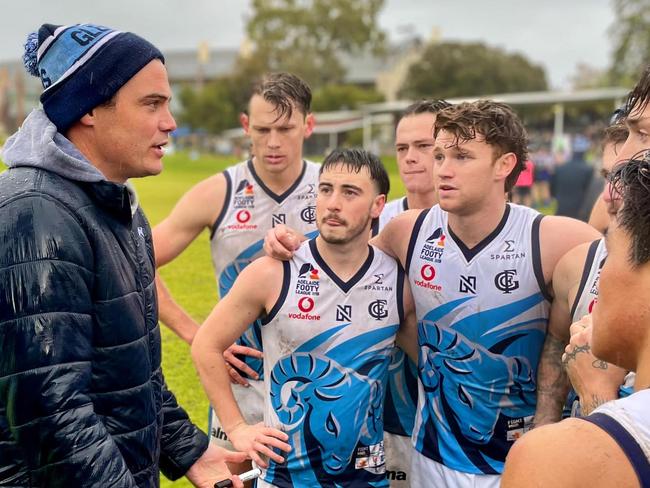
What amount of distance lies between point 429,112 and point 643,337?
3129 mm

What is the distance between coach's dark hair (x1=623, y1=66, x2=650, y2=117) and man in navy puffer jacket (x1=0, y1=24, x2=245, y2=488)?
6.52 ft

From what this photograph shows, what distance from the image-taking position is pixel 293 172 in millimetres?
4793

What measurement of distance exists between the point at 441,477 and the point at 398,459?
1.84 feet

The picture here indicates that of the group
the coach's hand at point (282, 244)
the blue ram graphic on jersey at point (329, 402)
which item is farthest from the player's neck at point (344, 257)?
the blue ram graphic on jersey at point (329, 402)

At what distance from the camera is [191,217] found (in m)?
4.77

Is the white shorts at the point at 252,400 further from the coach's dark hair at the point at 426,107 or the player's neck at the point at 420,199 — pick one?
the coach's dark hair at the point at 426,107

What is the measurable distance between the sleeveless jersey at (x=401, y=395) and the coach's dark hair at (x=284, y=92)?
5.83 ft

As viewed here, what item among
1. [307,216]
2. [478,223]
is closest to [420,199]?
[307,216]

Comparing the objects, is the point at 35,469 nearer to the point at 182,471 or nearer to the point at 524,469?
the point at 182,471

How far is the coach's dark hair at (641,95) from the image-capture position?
123 inches

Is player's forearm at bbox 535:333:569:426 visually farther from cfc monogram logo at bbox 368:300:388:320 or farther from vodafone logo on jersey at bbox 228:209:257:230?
vodafone logo on jersey at bbox 228:209:257:230

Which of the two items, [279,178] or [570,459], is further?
[279,178]

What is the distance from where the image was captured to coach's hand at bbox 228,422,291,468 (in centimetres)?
339

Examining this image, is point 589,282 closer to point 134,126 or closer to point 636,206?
point 636,206
